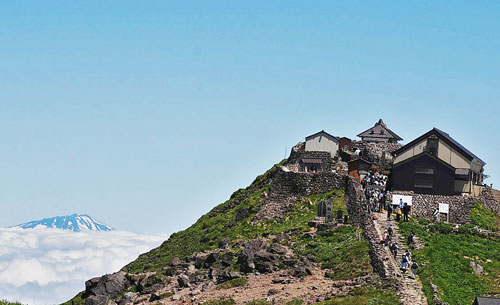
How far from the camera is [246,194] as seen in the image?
112 m

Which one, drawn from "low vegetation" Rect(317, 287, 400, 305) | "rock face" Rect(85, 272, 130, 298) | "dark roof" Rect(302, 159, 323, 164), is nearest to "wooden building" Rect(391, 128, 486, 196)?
"dark roof" Rect(302, 159, 323, 164)

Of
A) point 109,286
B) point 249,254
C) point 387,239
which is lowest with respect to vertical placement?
point 109,286

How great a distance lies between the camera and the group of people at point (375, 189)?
87.6 meters

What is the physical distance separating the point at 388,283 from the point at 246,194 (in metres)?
47.4

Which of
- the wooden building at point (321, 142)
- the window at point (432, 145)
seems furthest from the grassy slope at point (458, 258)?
the wooden building at point (321, 142)

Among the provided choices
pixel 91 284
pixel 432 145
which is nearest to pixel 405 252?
pixel 432 145


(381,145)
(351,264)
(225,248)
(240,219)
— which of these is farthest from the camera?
(381,145)

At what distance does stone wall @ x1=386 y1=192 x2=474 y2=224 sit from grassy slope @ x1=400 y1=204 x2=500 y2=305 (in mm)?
1150

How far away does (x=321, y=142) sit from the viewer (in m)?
120

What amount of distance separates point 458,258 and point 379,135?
61144mm

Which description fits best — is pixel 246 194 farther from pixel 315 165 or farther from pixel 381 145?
pixel 381 145

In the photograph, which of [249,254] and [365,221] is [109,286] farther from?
[365,221]

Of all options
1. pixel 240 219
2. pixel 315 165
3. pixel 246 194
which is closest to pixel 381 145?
pixel 315 165

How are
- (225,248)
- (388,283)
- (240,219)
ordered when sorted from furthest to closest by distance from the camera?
(240,219), (225,248), (388,283)
